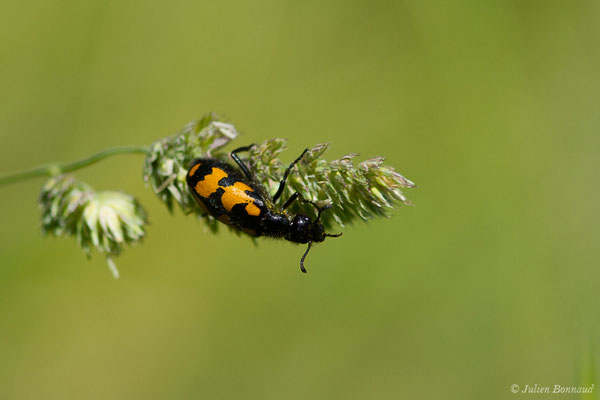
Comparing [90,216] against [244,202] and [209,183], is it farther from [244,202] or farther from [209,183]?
[244,202]

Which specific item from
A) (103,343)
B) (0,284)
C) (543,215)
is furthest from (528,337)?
(0,284)

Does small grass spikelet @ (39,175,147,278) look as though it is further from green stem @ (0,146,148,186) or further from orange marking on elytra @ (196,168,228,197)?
orange marking on elytra @ (196,168,228,197)

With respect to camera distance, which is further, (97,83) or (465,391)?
(97,83)

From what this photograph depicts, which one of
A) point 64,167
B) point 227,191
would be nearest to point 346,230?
point 227,191

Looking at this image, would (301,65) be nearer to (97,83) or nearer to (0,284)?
(97,83)

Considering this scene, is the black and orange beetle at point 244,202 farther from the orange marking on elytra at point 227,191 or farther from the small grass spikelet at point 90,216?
the small grass spikelet at point 90,216

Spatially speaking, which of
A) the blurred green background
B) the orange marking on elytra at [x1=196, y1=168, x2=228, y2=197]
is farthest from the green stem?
the blurred green background

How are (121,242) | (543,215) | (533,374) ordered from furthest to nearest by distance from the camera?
1. (543,215)
2. (533,374)
3. (121,242)

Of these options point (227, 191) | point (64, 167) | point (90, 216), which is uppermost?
point (64, 167)
